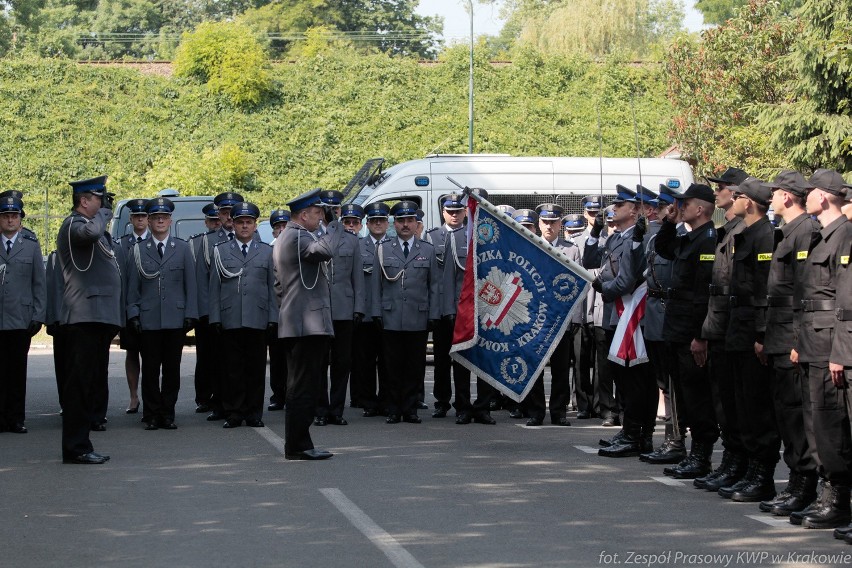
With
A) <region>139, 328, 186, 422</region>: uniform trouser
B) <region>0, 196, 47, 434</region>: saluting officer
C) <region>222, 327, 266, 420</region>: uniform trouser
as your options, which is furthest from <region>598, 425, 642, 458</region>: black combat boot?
<region>0, 196, 47, 434</region>: saluting officer

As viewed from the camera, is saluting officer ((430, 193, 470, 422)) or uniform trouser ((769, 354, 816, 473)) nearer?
uniform trouser ((769, 354, 816, 473))

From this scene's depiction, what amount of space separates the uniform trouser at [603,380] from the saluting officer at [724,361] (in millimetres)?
3771

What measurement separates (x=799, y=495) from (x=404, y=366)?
5936mm

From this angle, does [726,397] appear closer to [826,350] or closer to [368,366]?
[826,350]

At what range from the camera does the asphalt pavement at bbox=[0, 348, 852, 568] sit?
716cm

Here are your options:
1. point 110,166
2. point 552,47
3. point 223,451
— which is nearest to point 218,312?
point 223,451

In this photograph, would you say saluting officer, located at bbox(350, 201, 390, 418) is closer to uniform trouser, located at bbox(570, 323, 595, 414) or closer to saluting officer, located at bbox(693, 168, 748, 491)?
uniform trouser, located at bbox(570, 323, 595, 414)

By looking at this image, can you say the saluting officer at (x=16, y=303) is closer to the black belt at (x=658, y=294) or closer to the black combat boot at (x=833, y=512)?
the black belt at (x=658, y=294)

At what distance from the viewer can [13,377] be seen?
42.9ft

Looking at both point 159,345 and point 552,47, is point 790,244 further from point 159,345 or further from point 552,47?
point 552,47

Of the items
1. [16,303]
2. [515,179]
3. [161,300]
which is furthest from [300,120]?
[16,303]

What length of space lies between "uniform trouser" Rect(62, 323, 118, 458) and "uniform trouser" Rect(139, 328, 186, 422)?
2.09m

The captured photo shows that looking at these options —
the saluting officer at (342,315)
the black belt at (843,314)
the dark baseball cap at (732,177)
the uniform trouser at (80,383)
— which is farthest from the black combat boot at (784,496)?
the saluting officer at (342,315)

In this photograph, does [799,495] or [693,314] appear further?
[693,314]
